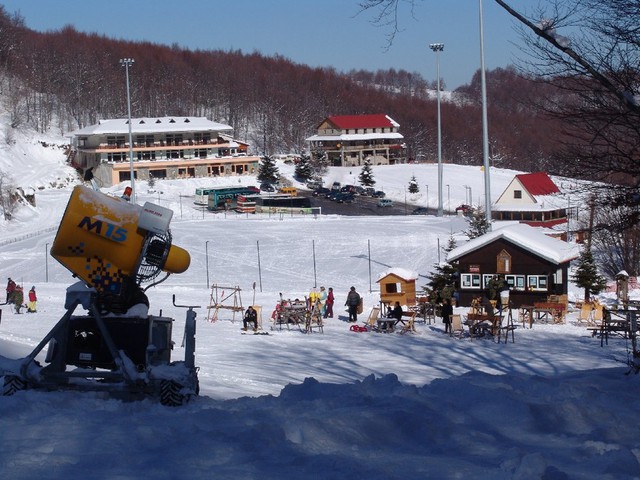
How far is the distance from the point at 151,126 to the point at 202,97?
1673 inches

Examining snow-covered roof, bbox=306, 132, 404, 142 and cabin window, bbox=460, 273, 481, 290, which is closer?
cabin window, bbox=460, 273, 481, 290

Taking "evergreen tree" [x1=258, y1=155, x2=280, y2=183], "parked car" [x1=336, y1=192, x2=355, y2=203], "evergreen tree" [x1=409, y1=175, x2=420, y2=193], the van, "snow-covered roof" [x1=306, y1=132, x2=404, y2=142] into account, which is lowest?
"parked car" [x1=336, y1=192, x2=355, y2=203]

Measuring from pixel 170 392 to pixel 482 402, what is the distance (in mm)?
2795

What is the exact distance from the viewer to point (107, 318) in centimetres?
888

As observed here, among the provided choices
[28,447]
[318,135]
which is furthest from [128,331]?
[318,135]

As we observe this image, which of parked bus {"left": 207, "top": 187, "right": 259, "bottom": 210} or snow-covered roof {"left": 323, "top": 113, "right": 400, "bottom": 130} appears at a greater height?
snow-covered roof {"left": 323, "top": 113, "right": 400, "bottom": 130}

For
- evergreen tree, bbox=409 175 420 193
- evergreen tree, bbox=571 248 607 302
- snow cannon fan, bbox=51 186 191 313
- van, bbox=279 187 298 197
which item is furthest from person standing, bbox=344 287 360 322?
evergreen tree, bbox=409 175 420 193

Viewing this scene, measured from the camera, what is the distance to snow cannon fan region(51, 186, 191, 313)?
8.82m

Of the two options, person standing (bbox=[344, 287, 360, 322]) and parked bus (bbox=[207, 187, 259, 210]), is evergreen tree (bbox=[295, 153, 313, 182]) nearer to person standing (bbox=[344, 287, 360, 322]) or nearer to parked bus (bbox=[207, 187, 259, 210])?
parked bus (bbox=[207, 187, 259, 210])

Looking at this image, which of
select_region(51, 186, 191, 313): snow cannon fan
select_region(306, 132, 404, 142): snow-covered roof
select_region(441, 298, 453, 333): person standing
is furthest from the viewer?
select_region(306, 132, 404, 142): snow-covered roof

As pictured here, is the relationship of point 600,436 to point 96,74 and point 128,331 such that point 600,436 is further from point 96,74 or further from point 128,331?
A: point 96,74

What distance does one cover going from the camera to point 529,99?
9.59m

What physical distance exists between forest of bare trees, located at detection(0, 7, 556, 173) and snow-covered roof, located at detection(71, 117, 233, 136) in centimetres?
1671

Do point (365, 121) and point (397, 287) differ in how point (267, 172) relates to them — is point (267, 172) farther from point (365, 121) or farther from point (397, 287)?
point (397, 287)
